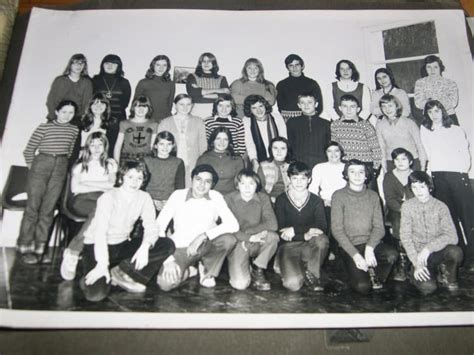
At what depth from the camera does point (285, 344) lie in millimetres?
858

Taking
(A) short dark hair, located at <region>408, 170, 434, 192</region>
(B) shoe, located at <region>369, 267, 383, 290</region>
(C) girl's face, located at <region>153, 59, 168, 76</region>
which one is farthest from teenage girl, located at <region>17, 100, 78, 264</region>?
(A) short dark hair, located at <region>408, 170, 434, 192</region>

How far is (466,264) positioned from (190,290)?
2.34 feet

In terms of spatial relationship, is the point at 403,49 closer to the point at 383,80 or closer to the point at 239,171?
the point at 383,80

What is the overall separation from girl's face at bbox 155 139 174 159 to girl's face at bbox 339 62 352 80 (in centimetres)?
54

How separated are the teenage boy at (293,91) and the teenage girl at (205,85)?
16 centimetres

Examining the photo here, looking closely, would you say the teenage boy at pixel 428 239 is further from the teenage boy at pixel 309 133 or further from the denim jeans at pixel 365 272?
the teenage boy at pixel 309 133

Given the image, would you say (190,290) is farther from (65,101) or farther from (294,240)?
(65,101)

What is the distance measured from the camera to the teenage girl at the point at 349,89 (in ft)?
3.65

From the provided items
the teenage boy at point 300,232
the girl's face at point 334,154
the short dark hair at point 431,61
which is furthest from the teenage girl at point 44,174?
the short dark hair at point 431,61

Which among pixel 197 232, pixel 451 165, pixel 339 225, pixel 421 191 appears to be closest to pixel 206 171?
pixel 197 232

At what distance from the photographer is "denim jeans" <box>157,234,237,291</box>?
3.06ft

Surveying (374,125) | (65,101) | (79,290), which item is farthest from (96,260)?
(374,125)

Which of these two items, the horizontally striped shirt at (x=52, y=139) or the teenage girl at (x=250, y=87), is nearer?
the horizontally striped shirt at (x=52, y=139)

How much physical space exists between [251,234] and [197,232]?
0.13 metres
